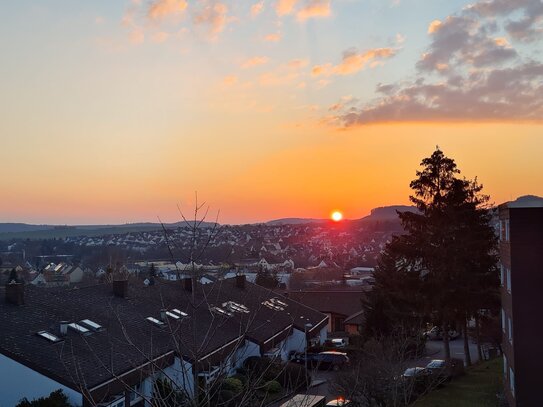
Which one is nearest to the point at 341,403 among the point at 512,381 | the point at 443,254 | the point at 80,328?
the point at 512,381

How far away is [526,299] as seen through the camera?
58.2 ft

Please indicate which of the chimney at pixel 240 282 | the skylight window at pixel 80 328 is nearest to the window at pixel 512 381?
the skylight window at pixel 80 328

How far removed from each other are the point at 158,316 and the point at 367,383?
11.8m

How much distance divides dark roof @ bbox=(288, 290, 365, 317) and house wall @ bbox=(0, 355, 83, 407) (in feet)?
109

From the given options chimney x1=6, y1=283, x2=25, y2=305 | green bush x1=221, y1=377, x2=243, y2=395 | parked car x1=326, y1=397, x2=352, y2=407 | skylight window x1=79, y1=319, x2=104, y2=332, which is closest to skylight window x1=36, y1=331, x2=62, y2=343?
skylight window x1=79, y1=319, x2=104, y2=332

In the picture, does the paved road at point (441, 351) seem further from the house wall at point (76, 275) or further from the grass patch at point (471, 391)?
the house wall at point (76, 275)

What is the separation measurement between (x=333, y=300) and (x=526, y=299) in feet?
108

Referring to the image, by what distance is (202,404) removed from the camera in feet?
19.5

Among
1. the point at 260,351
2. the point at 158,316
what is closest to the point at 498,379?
the point at 260,351

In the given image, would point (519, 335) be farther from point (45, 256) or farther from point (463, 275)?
point (45, 256)

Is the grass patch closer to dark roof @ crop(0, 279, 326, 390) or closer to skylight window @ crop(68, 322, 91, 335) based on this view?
dark roof @ crop(0, 279, 326, 390)

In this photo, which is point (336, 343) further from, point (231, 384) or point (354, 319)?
point (231, 384)

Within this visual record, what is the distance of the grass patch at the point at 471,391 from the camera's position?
21.5 m

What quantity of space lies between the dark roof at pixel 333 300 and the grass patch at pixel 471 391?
2064 cm
